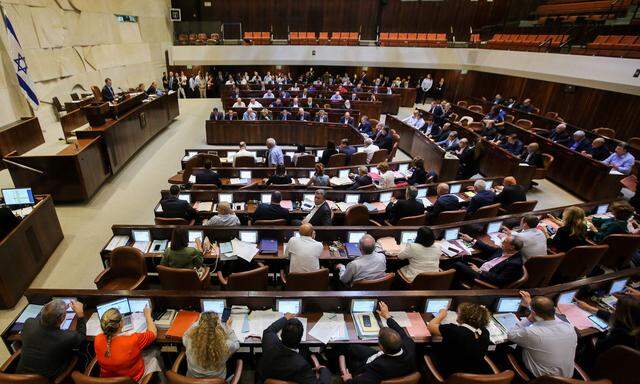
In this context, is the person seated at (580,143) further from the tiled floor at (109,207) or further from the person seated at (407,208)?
the person seated at (407,208)

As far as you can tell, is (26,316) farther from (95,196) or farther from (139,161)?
(139,161)

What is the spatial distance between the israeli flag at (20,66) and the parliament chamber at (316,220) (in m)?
0.05

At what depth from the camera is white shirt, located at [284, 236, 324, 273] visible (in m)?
3.86

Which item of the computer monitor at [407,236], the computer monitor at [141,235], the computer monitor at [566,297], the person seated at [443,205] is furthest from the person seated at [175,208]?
the computer monitor at [566,297]

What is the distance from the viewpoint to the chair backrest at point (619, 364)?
2578mm

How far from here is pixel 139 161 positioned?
927 cm

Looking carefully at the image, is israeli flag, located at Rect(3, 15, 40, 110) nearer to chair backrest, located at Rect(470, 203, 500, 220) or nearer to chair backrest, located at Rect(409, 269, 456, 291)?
chair backrest, located at Rect(409, 269, 456, 291)

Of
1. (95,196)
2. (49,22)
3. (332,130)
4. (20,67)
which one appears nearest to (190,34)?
(49,22)

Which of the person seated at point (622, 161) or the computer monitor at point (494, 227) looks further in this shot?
the person seated at point (622, 161)

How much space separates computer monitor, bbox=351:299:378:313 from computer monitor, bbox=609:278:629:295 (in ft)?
8.79

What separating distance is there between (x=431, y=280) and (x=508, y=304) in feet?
2.51

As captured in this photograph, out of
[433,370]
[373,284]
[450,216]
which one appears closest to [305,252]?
[373,284]

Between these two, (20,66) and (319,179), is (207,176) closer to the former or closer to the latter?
(319,179)

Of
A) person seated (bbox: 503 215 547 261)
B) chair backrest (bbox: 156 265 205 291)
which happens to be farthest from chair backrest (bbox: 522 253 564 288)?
chair backrest (bbox: 156 265 205 291)
